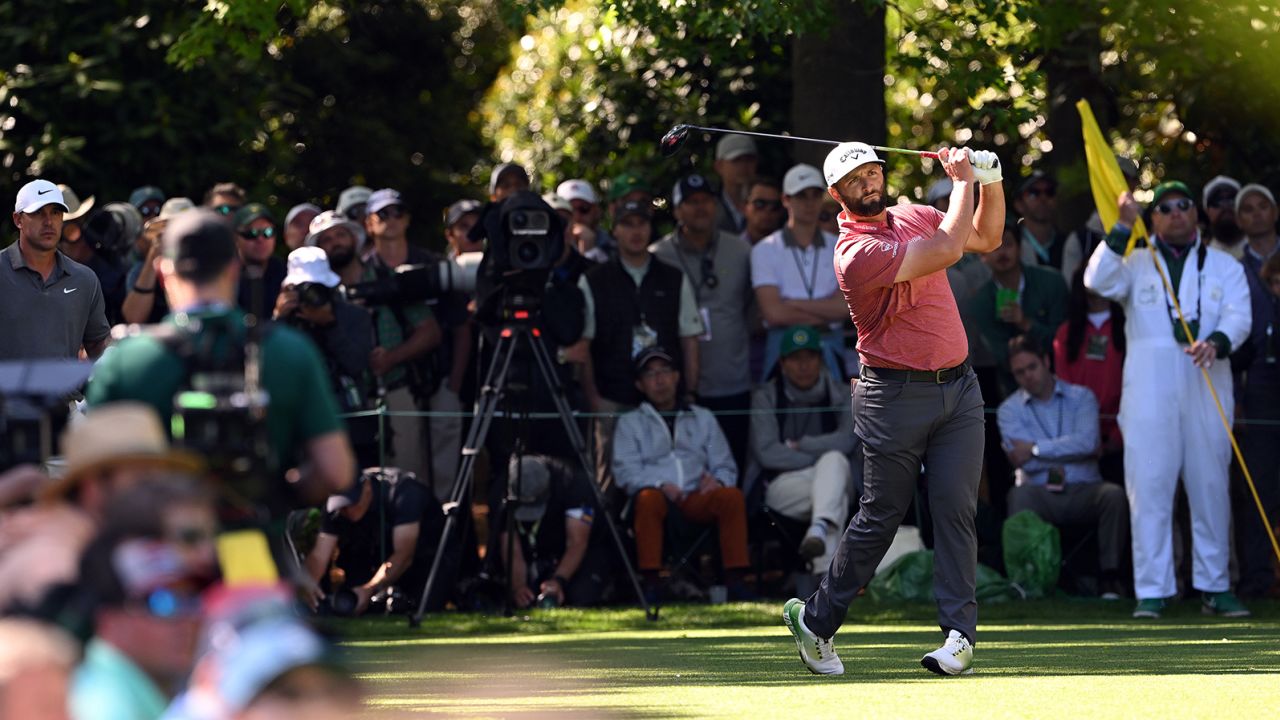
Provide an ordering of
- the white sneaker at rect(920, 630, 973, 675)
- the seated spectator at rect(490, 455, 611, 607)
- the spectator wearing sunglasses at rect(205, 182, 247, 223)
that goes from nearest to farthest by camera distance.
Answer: the white sneaker at rect(920, 630, 973, 675) < the seated spectator at rect(490, 455, 611, 607) < the spectator wearing sunglasses at rect(205, 182, 247, 223)

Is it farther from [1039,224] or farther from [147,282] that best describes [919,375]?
[1039,224]

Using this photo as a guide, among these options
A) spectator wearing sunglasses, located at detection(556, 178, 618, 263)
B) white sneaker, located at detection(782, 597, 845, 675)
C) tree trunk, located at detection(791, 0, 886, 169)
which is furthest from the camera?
tree trunk, located at detection(791, 0, 886, 169)

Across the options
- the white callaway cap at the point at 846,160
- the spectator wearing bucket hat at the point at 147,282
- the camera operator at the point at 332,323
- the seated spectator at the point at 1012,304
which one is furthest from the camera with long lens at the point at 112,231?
the white callaway cap at the point at 846,160

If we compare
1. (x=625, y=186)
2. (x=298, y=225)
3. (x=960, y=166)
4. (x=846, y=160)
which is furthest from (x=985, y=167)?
(x=298, y=225)

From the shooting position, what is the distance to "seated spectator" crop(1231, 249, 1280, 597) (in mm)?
13555

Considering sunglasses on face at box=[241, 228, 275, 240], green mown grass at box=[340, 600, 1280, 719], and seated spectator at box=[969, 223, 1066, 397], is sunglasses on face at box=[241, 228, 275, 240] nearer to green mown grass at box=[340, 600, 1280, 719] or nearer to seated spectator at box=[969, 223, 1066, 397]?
green mown grass at box=[340, 600, 1280, 719]

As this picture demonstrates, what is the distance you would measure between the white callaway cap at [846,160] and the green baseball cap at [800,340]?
190 inches

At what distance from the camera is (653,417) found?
45.0 feet

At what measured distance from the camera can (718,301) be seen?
564 inches

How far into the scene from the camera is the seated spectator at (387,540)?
42.6 ft

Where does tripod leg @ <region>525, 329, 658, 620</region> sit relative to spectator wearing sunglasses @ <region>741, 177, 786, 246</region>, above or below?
below

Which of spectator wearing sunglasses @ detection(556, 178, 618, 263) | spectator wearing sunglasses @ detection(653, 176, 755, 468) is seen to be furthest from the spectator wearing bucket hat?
spectator wearing sunglasses @ detection(653, 176, 755, 468)

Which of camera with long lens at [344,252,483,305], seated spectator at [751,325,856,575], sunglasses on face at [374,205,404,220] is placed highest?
sunglasses on face at [374,205,404,220]

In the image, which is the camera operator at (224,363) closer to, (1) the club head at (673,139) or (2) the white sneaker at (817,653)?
(2) the white sneaker at (817,653)
